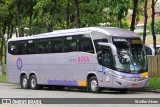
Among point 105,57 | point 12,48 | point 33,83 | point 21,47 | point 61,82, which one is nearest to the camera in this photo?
point 105,57

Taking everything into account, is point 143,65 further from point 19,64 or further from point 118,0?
point 19,64

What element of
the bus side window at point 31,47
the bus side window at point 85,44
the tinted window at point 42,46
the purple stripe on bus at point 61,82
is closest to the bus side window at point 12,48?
the bus side window at point 31,47

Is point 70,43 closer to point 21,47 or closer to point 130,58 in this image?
point 130,58

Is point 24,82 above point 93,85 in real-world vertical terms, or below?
below

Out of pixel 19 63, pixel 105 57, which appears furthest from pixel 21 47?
pixel 105 57

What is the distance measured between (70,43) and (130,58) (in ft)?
13.6

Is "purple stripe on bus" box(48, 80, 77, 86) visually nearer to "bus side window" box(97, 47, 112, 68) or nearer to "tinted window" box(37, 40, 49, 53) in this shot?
"tinted window" box(37, 40, 49, 53)

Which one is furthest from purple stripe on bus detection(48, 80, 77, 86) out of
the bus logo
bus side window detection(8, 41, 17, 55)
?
bus side window detection(8, 41, 17, 55)

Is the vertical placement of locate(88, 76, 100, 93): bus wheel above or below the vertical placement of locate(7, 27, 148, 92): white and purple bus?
below

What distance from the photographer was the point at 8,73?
31719 millimetres

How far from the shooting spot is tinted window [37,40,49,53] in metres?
27.4

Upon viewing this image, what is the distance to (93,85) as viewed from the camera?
24031 millimetres

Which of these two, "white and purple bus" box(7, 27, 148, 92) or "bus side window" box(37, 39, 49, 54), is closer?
"white and purple bus" box(7, 27, 148, 92)

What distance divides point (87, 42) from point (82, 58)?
999mm
